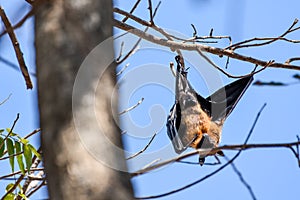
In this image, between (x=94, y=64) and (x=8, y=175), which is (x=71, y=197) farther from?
(x=8, y=175)

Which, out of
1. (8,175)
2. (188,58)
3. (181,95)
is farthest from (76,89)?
(181,95)

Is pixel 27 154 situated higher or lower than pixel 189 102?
lower

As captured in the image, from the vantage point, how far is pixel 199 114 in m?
4.32

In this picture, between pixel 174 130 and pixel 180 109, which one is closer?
pixel 174 130

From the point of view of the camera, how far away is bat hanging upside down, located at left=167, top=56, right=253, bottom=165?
4.14m

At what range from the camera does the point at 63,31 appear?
3.93 feet

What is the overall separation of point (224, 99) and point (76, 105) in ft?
10.7

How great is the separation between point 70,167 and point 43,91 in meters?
0.18

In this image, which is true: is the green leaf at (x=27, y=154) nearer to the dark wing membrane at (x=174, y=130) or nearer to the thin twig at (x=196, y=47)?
the thin twig at (x=196, y=47)

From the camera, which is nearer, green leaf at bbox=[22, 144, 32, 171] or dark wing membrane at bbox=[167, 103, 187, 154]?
green leaf at bbox=[22, 144, 32, 171]

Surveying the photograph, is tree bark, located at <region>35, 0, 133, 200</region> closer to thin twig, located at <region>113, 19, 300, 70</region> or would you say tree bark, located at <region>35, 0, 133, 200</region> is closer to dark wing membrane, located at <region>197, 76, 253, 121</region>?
thin twig, located at <region>113, 19, 300, 70</region>

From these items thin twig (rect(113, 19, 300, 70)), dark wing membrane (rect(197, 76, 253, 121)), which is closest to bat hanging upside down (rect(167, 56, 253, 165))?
dark wing membrane (rect(197, 76, 253, 121))

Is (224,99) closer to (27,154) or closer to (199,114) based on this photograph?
(199,114)

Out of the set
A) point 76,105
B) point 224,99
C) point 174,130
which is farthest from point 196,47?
point 76,105
